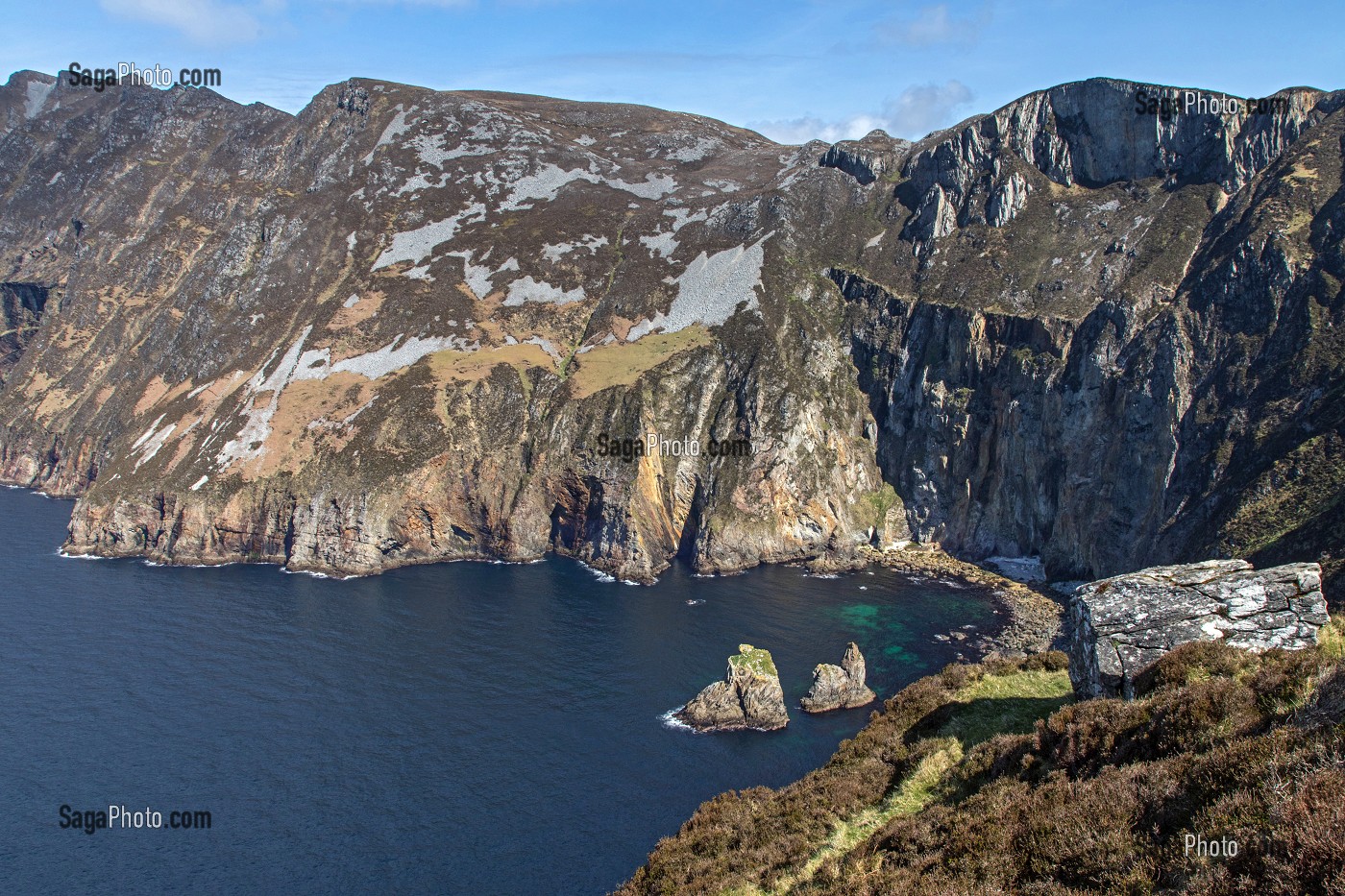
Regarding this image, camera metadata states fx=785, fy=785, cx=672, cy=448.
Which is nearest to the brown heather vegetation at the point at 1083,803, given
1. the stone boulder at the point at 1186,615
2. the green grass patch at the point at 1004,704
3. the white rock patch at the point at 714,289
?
the green grass patch at the point at 1004,704

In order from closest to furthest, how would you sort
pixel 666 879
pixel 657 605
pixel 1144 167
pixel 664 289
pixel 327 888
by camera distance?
pixel 666 879 < pixel 327 888 < pixel 657 605 < pixel 1144 167 < pixel 664 289

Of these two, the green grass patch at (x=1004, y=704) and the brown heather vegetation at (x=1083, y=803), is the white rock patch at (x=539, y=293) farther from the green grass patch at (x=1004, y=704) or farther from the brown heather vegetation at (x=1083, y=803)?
the brown heather vegetation at (x=1083, y=803)

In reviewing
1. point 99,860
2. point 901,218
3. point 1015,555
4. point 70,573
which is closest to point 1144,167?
point 901,218

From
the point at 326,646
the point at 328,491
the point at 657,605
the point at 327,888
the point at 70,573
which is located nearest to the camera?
the point at 327,888

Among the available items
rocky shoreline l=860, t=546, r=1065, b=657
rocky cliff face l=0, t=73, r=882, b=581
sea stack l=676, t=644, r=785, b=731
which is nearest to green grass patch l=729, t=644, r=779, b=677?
sea stack l=676, t=644, r=785, b=731

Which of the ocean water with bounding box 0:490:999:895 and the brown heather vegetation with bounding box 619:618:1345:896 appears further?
the ocean water with bounding box 0:490:999:895

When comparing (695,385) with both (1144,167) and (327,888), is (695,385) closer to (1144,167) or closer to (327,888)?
(1144,167)

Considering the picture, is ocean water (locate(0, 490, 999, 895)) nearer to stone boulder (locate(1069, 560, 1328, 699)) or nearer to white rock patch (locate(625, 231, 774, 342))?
stone boulder (locate(1069, 560, 1328, 699))

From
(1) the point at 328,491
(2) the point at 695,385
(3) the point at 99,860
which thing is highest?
(2) the point at 695,385
